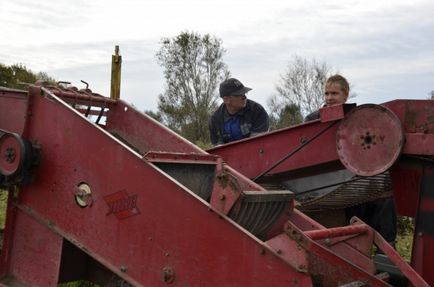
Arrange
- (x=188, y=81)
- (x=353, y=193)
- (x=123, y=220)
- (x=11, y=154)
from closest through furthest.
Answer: (x=123, y=220), (x=11, y=154), (x=353, y=193), (x=188, y=81)

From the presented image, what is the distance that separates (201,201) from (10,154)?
4.54ft

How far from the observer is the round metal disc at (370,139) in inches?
129

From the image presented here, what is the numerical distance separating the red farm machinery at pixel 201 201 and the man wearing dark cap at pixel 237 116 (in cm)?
159

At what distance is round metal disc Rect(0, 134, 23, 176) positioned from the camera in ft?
11.8

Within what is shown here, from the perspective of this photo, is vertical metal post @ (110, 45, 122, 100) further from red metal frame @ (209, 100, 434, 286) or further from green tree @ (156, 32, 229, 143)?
green tree @ (156, 32, 229, 143)

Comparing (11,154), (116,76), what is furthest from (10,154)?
(116,76)

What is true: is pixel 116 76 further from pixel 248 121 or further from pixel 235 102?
pixel 248 121

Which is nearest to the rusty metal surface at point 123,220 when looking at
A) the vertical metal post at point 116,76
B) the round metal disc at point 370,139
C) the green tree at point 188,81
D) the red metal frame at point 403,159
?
the red metal frame at point 403,159

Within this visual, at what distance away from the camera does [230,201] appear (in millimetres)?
2979

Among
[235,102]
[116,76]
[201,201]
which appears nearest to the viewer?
[201,201]

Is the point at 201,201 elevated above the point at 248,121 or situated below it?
below

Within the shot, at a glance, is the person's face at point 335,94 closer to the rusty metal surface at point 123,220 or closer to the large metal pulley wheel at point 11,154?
the rusty metal surface at point 123,220

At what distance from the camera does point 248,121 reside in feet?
19.2

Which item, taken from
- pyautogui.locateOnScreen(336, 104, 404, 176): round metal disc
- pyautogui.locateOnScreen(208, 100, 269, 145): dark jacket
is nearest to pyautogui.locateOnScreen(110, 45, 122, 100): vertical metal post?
pyautogui.locateOnScreen(208, 100, 269, 145): dark jacket
